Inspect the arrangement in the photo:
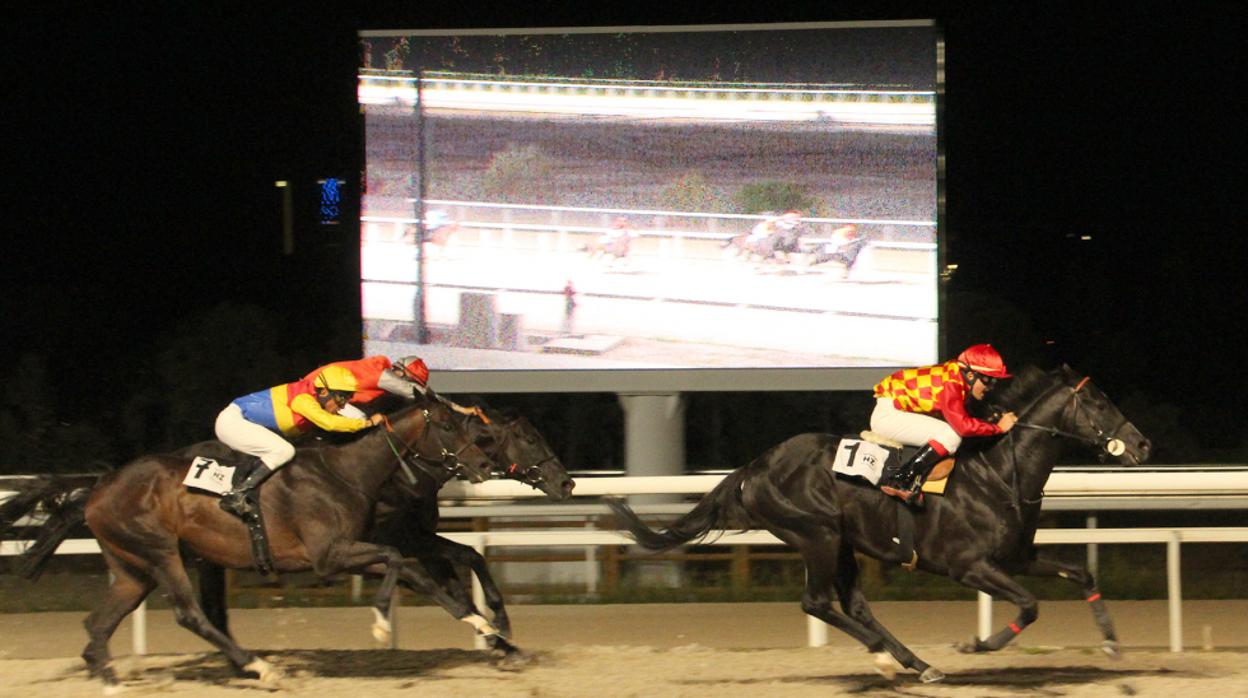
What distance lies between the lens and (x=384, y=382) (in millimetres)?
6457

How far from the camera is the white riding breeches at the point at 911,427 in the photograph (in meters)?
6.09

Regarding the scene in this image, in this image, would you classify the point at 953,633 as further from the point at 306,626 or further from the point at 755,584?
the point at 306,626

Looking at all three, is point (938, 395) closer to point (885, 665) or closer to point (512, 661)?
point (885, 665)

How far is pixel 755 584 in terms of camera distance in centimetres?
943

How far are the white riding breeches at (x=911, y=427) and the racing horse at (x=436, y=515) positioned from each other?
4.00 feet

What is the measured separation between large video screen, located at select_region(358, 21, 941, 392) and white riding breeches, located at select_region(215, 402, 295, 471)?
120 inches

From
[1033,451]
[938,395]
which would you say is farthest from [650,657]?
[1033,451]

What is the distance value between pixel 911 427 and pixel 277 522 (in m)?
2.40

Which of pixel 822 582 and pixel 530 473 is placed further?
pixel 530 473

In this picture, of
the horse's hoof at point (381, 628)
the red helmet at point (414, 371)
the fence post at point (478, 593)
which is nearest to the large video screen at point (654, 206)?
the fence post at point (478, 593)

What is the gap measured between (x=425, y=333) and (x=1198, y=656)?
4.63 meters

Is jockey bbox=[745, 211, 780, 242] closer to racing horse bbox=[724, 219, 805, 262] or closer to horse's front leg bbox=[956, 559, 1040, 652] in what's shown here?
racing horse bbox=[724, 219, 805, 262]

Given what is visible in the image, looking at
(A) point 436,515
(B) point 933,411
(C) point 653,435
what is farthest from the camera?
(C) point 653,435

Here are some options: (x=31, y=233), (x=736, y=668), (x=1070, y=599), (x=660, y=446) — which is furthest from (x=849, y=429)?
(x=31, y=233)
